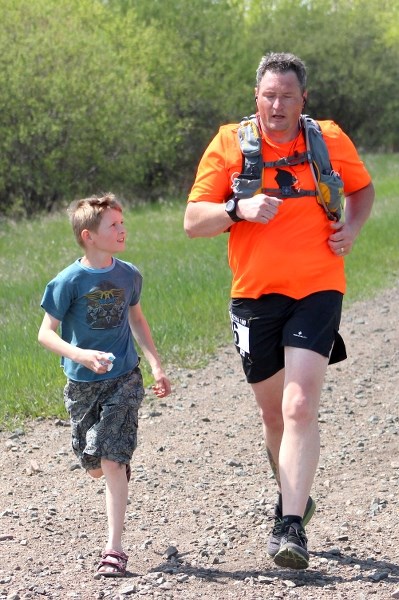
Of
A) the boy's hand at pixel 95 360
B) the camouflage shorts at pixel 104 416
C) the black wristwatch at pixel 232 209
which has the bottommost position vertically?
the camouflage shorts at pixel 104 416

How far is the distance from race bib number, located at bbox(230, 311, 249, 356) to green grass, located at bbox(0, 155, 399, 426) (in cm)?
346

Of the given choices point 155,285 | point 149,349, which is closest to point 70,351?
point 149,349

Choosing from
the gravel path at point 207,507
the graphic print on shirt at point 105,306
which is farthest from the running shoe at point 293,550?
the graphic print on shirt at point 105,306

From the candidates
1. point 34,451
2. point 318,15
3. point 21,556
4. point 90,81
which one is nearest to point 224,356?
point 34,451

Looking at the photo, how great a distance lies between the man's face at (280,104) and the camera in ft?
16.8

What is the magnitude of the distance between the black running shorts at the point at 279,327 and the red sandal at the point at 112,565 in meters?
0.96

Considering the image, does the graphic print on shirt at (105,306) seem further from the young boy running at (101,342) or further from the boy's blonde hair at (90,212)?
the boy's blonde hair at (90,212)

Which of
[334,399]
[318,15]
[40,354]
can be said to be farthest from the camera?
[318,15]

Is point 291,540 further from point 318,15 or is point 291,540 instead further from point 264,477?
point 318,15

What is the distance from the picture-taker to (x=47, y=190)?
3111 cm

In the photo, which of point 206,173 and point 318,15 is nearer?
point 206,173

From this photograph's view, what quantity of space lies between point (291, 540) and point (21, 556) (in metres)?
1.38

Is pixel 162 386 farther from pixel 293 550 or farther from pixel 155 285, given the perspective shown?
pixel 155 285

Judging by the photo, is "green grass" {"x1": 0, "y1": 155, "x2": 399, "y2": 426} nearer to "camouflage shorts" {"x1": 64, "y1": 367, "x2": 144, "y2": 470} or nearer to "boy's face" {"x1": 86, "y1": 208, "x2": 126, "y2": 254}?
"camouflage shorts" {"x1": 64, "y1": 367, "x2": 144, "y2": 470}
